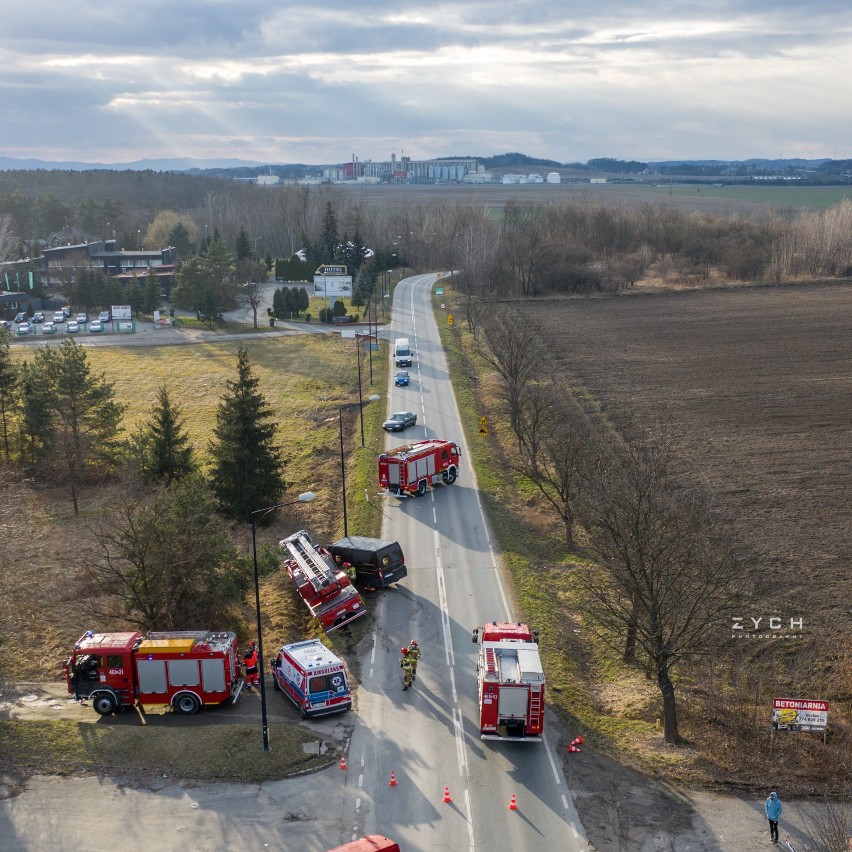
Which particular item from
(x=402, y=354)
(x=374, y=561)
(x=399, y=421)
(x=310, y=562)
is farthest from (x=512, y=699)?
(x=402, y=354)

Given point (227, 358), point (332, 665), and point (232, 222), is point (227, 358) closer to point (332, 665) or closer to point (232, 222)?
point (332, 665)

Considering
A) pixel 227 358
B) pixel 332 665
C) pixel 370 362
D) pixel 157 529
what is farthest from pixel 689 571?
pixel 227 358

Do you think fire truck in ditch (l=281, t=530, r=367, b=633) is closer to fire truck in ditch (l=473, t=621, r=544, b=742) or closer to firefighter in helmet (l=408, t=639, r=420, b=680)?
firefighter in helmet (l=408, t=639, r=420, b=680)

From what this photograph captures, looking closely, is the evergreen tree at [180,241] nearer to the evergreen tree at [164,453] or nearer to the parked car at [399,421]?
the parked car at [399,421]

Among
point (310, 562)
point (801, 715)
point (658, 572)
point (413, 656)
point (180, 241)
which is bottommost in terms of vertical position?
point (413, 656)

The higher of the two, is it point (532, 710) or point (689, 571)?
point (689, 571)

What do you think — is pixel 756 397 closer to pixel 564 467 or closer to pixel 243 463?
pixel 564 467

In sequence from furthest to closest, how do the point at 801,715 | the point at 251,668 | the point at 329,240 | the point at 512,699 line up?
the point at 329,240, the point at 251,668, the point at 512,699, the point at 801,715
